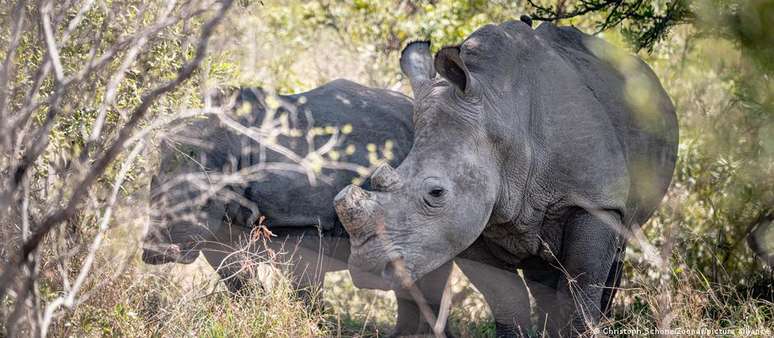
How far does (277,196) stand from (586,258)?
2056 mm

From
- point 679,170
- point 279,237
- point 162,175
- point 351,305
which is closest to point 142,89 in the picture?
point 162,175

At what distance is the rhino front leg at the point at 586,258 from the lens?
19.3 ft

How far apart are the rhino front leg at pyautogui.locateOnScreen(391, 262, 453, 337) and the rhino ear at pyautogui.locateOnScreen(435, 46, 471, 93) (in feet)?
5.31

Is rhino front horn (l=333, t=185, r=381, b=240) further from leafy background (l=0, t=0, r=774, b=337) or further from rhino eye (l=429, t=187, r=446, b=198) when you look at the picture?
leafy background (l=0, t=0, r=774, b=337)

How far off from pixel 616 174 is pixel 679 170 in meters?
2.28

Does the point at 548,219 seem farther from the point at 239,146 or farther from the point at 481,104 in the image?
the point at 239,146

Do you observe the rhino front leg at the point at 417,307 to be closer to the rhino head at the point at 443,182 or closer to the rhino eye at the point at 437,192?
the rhino head at the point at 443,182

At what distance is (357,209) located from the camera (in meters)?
5.14

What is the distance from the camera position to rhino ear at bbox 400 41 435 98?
5.85m

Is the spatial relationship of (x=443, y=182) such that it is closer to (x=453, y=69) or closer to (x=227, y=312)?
(x=453, y=69)

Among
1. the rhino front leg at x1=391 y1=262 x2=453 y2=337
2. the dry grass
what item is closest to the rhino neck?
the dry grass

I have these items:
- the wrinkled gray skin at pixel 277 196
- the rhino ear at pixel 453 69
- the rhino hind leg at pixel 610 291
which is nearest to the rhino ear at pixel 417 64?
the rhino ear at pixel 453 69

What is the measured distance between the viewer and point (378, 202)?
5219 millimetres

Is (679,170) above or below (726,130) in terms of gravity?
below
